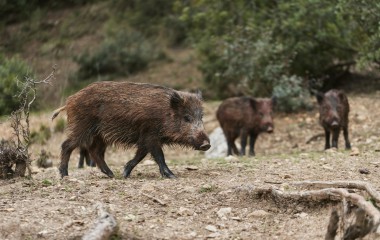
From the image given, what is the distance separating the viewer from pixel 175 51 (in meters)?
28.1

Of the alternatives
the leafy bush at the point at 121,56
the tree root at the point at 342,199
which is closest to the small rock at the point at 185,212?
the tree root at the point at 342,199

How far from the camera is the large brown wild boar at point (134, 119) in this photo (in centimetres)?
839

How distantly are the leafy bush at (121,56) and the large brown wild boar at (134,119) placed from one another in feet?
49.6

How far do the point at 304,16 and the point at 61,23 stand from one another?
631 cm

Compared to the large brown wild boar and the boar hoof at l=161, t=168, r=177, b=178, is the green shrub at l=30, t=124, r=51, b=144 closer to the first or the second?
the large brown wild boar

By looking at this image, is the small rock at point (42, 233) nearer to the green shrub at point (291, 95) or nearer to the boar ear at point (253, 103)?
the boar ear at point (253, 103)

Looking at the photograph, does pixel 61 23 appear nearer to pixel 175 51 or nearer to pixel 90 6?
pixel 90 6

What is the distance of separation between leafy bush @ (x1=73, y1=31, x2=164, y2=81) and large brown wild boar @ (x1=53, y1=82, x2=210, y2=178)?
15.1 metres

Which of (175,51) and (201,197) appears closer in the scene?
(201,197)

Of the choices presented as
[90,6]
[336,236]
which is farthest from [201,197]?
[90,6]

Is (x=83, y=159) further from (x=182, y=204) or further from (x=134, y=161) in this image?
(x=182, y=204)

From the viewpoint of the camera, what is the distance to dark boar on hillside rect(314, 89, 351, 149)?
41.1 ft

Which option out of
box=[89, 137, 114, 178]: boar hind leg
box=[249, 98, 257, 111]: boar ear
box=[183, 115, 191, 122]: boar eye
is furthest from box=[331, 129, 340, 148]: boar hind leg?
box=[89, 137, 114, 178]: boar hind leg

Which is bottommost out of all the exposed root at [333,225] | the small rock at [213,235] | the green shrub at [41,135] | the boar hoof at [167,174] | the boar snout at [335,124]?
the small rock at [213,235]
